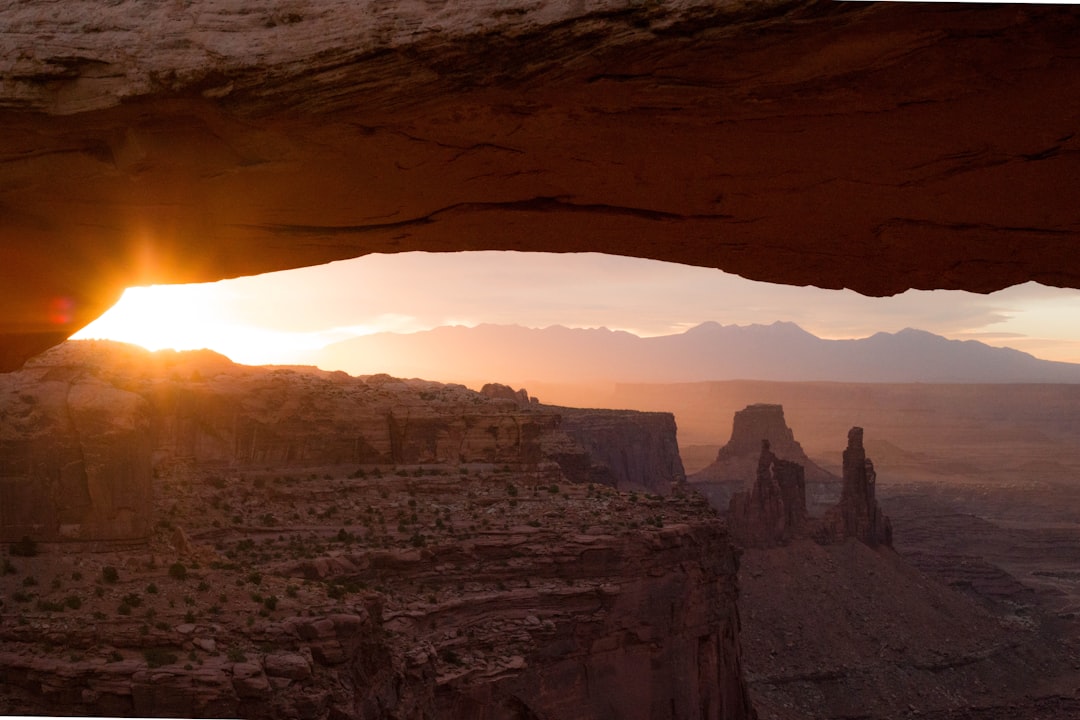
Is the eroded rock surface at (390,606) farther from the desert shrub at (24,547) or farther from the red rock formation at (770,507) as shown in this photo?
the red rock formation at (770,507)

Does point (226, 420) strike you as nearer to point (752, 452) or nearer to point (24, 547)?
point (24, 547)

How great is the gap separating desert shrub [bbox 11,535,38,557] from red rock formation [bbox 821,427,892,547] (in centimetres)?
5742

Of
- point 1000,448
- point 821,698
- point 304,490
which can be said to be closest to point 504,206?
point 304,490

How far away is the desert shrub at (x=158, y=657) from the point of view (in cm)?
1831

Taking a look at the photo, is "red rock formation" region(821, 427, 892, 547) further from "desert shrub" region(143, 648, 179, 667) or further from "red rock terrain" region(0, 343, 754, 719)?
"desert shrub" region(143, 648, 179, 667)

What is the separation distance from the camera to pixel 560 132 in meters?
8.03

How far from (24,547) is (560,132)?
1489 cm

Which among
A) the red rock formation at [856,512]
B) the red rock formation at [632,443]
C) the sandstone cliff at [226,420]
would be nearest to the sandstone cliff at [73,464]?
the sandstone cliff at [226,420]

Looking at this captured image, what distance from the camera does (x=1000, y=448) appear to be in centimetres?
16288

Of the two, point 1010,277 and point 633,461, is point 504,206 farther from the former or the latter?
point 633,461

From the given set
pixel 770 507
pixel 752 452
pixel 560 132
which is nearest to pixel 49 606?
pixel 560 132

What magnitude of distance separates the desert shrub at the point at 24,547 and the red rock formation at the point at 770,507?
5300 cm

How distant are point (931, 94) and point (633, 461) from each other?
82.9 meters

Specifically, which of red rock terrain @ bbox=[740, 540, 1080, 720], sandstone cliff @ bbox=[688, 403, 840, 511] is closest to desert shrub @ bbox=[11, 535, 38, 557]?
red rock terrain @ bbox=[740, 540, 1080, 720]
